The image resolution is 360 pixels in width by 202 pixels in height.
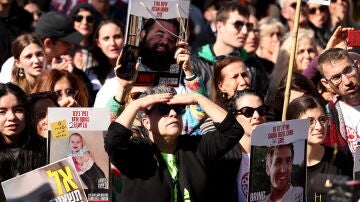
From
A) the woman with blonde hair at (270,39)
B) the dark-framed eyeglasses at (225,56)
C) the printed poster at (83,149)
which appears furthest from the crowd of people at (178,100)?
the woman with blonde hair at (270,39)

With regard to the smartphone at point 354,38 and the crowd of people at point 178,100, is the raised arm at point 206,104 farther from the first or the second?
the smartphone at point 354,38

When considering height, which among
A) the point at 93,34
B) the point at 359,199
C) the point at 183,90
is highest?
the point at 93,34

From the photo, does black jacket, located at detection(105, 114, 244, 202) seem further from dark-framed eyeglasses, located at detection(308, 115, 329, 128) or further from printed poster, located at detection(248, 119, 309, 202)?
dark-framed eyeglasses, located at detection(308, 115, 329, 128)

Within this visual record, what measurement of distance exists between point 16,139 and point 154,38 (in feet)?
4.12

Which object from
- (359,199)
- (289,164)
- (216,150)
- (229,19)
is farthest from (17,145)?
(229,19)

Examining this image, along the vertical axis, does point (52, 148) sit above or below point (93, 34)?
below

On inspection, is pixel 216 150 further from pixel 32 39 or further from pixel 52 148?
pixel 32 39

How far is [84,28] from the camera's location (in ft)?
36.4

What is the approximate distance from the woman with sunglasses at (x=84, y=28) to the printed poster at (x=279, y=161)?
365cm

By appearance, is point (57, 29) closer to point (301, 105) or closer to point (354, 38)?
point (301, 105)

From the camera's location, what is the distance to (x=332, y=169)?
768cm

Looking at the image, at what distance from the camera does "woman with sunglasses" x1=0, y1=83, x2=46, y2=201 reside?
7.32 metres

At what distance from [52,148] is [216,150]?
1060 millimetres

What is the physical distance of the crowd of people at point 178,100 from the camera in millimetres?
7184
